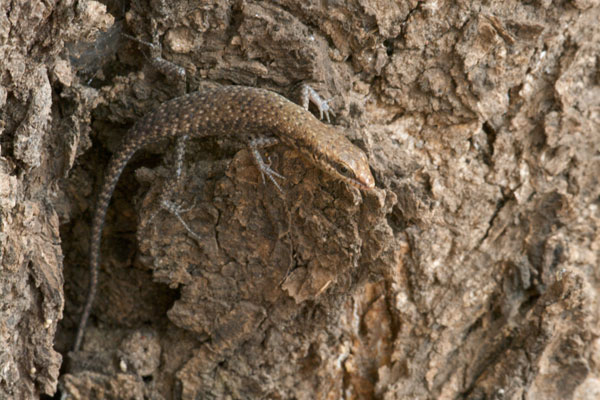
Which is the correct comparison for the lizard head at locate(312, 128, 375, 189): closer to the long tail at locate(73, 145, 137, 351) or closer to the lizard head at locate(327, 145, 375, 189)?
the lizard head at locate(327, 145, 375, 189)

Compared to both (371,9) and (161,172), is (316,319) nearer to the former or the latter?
(161,172)

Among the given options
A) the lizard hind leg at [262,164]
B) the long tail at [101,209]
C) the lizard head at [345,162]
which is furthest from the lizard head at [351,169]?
the long tail at [101,209]

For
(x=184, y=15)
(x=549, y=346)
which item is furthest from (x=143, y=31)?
(x=549, y=346)

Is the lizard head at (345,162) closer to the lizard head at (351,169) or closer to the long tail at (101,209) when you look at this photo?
the lizard head at (351,169)

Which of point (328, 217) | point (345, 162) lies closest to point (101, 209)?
point (328, 217)

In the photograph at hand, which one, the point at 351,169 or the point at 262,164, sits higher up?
the point at 351,169

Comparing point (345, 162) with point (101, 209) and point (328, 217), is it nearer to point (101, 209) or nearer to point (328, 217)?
point (328, 217)
